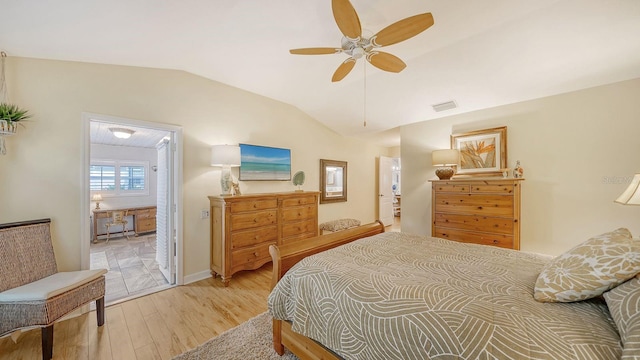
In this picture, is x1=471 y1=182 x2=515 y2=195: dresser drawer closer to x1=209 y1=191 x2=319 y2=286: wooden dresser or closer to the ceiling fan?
the ceiling fan

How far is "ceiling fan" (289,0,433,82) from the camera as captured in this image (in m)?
1.59

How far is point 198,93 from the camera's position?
127 inches

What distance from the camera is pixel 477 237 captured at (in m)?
3.35

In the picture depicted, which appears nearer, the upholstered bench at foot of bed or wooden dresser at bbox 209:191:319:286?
wooden dresser at bbox 209:191:319:286

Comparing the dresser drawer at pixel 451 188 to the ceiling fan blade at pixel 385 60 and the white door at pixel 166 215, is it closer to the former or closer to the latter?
the ceiling fan blade at pixel 385 60


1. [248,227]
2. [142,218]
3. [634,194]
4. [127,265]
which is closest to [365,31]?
[634,194]

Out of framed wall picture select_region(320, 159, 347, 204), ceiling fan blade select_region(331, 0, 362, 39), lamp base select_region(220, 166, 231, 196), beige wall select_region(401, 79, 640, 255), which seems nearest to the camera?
ceiling fan blade select_region(331, 0, 362, 39)

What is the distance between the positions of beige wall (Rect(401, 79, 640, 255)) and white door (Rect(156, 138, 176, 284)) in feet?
15.7

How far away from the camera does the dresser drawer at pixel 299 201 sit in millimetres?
3699

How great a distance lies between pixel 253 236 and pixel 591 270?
10.3 feet

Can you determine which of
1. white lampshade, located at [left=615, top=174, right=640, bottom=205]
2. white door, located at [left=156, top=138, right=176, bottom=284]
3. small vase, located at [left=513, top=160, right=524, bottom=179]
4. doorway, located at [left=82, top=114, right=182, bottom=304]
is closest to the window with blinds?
doorway, located at [left=82, top=114, right=182, bottom=304]

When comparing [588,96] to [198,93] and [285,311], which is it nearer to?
[285,311]

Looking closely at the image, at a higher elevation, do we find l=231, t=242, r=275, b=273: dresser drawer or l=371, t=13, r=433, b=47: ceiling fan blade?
l=371, t=13, r=433, b=47: ceiling fan blade

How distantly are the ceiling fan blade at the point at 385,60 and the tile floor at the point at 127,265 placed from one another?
364 cm
